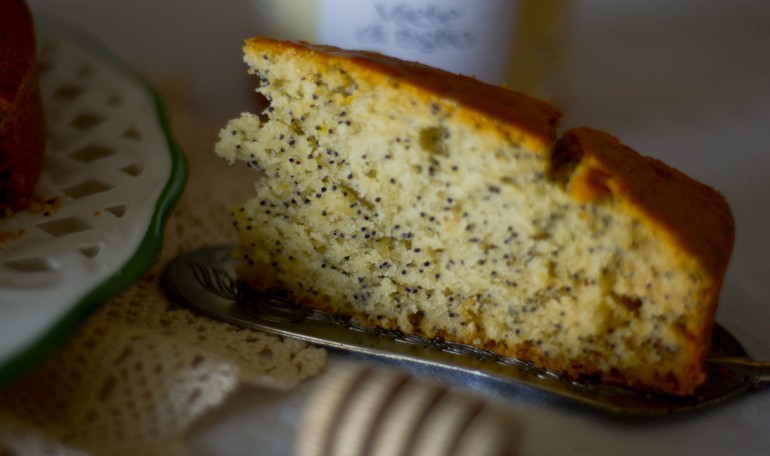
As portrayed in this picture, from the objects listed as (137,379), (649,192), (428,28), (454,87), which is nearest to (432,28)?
(428,28)

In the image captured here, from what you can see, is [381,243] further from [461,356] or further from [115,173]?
[115,173]

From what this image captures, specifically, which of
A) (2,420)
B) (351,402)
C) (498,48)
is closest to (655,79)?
(498,48)

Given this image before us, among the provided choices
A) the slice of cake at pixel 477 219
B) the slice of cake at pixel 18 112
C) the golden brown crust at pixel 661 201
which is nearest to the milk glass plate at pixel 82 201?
the slice of cake at pixel 18 112

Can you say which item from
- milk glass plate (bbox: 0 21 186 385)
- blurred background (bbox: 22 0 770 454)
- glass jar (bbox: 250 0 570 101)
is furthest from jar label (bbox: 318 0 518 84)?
milk glass plate (bbox: 0 21 186 385)

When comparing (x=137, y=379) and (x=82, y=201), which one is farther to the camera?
(x=82, y=201)

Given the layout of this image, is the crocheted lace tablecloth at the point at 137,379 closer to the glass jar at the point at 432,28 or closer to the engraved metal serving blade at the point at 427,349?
the engraved metal serving blade at the point at 427,349

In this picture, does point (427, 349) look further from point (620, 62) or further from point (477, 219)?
point (620, 62)

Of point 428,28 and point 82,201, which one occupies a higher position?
point 428,28
